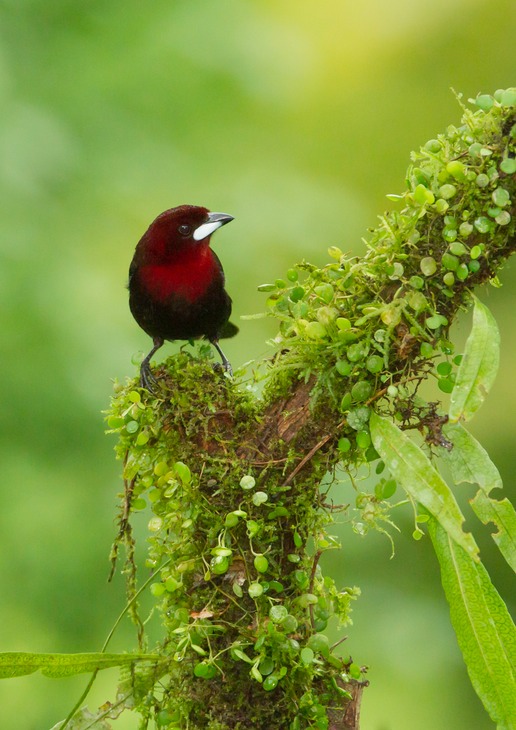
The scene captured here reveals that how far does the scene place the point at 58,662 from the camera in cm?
167

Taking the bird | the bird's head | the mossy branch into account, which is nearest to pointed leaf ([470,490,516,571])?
the mossy branch

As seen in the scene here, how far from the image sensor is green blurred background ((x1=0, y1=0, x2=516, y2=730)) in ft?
10.7

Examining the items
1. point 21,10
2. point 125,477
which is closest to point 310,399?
point 125,477

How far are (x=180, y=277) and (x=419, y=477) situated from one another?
122cm

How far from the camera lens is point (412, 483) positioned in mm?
1441

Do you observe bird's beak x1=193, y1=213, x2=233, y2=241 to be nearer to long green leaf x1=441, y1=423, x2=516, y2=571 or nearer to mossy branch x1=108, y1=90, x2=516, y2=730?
mossy branch x1=108, y1=90, x2=516, y2=730

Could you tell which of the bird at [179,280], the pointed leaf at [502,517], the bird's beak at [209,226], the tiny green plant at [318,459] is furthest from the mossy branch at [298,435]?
the bird's beak at [209,226]

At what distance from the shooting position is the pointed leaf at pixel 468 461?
151 centimetres

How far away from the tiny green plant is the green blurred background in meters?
1.52

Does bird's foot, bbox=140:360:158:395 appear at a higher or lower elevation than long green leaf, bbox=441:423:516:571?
higher

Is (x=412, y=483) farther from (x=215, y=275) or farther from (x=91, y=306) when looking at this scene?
(x=91, y=306)

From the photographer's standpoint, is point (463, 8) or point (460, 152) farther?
point (463, 8)

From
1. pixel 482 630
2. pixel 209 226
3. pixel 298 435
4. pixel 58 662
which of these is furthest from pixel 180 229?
pixel 482 630

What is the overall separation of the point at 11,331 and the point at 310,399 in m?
2.08
